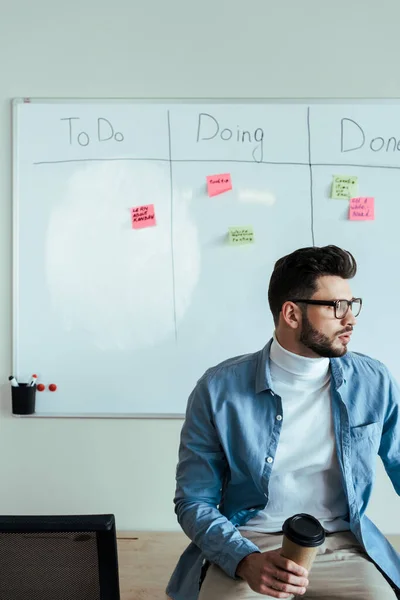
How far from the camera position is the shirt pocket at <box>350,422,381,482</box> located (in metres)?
1.48

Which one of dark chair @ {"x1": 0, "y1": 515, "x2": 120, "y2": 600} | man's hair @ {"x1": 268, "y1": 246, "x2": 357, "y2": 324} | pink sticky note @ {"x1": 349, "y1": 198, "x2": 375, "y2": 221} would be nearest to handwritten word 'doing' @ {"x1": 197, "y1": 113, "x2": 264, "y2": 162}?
pink sticky note @ {"x1": 349, "y1": 198, "x2": 375, "y2": 221}

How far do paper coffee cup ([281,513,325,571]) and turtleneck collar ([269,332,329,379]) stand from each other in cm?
46

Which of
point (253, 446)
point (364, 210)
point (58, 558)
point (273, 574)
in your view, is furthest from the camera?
point (364, 210)

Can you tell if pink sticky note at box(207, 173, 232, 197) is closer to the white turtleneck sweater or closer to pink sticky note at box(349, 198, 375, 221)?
pink sticky note at box(349, 198, 375, 221)

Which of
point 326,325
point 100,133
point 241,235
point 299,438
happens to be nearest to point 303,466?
point 299,438

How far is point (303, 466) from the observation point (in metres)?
1.47

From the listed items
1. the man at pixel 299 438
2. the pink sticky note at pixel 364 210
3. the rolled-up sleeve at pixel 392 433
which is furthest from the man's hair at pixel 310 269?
the pink sticky note at pixel 364 210

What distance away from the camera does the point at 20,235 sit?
2.43 meters

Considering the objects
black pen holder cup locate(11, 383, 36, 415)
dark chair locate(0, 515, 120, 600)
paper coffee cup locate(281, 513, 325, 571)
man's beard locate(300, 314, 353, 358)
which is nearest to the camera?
dark chair locate(0, 515, 120, 600)

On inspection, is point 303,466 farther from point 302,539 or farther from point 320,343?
point 302,539

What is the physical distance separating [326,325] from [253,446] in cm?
33

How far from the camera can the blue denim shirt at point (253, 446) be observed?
1448mm
